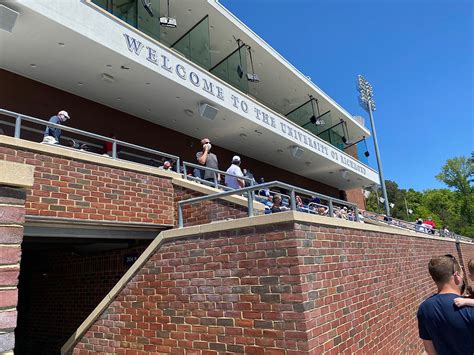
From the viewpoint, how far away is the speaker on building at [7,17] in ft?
23.4

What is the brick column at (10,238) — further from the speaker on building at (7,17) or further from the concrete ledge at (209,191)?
the speaker on building at (7,17)

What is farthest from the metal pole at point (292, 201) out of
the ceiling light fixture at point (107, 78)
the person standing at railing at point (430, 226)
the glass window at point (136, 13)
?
the person standing at railing at point (430, 226)

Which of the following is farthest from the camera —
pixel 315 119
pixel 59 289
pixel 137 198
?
pixel 315 119

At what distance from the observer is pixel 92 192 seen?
22.8 feet

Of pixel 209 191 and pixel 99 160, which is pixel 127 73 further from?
pixel 209 191

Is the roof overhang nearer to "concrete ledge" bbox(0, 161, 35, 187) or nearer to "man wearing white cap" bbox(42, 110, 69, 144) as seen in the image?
"man wearing white cap" bbox(42, 110, 69, 144)

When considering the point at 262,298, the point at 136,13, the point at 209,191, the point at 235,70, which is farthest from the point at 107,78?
the point at 262,298

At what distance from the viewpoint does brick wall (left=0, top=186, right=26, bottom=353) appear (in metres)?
1.76

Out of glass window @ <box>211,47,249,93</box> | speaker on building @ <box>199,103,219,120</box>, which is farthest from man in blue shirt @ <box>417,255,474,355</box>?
glass window @ <box>211,47,249,93</box>

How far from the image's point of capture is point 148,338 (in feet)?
19.4

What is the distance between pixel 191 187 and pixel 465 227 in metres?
56.2

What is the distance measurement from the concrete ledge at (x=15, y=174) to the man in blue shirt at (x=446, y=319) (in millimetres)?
3207

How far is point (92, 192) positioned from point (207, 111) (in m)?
5.73

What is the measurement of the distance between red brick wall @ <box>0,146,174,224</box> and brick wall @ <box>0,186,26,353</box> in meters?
4.59
